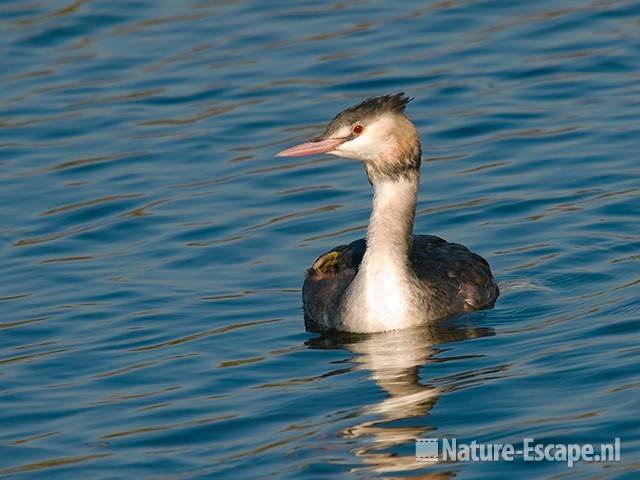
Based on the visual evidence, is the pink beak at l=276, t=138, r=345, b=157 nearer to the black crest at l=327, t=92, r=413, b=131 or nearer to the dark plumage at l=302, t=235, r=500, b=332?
the black crest at l=327, t=92, r=413, b=131

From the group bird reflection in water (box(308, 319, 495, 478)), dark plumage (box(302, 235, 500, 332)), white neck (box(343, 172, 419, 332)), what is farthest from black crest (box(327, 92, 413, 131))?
bird reflection in water (box(308, 319, 495, 478))

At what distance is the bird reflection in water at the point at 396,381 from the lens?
955cm

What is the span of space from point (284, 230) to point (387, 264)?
2.68m

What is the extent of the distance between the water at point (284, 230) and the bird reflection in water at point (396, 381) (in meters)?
0.02

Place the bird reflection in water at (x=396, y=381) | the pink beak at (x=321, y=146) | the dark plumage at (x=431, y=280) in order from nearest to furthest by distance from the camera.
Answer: the bird reflection in water at (x=396, y=381)
the pink beak at (x=321, y=146)
the dark plumage at (x=431, y=280)

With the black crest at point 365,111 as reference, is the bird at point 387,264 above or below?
below

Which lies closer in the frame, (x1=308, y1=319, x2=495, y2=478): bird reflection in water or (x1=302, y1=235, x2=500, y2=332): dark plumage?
(x1=308, y1=319, x2=495, y2=478): bird reflection in water

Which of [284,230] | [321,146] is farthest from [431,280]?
[284,230]

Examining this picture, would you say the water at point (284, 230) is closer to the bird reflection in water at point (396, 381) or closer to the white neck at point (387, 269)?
the bird reflection in water at point (396, 381)

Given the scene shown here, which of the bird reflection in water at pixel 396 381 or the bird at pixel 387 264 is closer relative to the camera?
the bird reflection in water at pixel 396 381

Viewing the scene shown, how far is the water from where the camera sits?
32.6 ft

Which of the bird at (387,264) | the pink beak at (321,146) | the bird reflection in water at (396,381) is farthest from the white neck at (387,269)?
the pink beak at (321,146)

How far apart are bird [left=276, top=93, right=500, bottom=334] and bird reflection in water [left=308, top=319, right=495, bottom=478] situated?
0.15 meters

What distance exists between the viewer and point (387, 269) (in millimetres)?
11977
